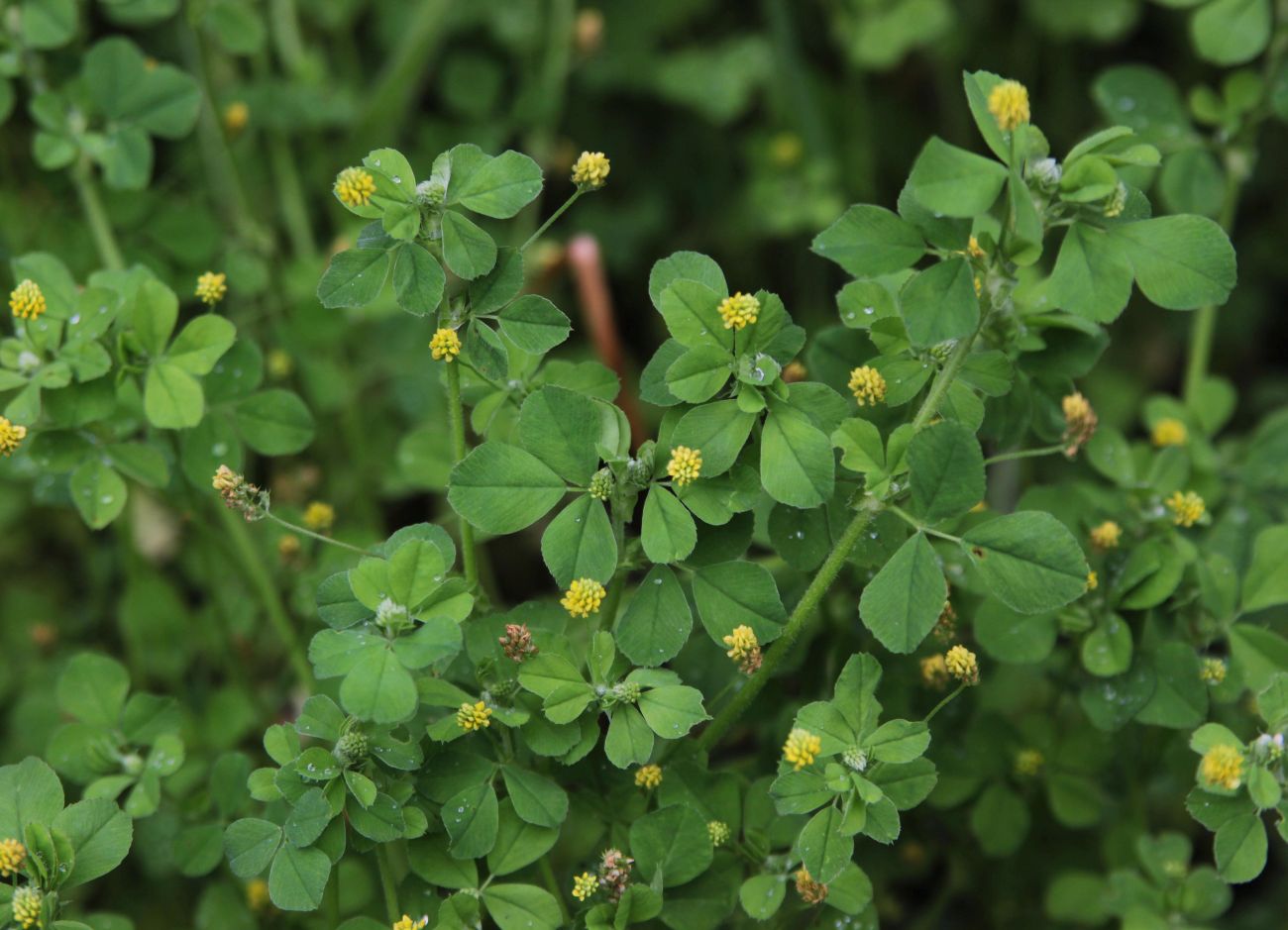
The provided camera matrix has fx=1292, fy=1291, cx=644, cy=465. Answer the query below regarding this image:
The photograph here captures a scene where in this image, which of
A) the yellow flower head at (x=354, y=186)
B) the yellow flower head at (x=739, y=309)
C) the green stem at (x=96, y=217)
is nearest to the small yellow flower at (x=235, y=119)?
the green stem at (x=96, y=217)

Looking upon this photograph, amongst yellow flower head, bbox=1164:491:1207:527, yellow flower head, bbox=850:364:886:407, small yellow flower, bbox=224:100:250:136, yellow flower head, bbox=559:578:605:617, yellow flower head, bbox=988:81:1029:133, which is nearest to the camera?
yellow flower head, bbox=988:81:1029:133

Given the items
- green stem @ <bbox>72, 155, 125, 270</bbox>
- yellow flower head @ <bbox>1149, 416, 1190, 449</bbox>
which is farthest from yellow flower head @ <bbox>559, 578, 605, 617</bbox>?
green stem @ <bbox>72, 155, 125, 270</bbox>

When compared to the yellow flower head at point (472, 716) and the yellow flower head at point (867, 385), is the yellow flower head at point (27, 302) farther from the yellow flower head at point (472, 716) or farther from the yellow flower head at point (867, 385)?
the yellow flower head at point (867, 385)

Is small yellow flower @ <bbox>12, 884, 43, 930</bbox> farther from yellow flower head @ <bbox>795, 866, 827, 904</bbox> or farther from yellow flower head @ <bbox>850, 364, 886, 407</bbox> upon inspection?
yellow flower head @ <bbox>850, 364, 886, 407</bbox>

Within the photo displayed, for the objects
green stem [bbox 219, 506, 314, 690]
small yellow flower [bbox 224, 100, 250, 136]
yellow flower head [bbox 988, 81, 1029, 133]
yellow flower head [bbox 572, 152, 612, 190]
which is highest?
yellow flower head [bbox 988, 81, 1029, 133]

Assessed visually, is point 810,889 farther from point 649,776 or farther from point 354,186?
point 354,186

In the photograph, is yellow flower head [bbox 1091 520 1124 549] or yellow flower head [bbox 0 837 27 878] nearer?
yellow flower head [bbox 0 837 27 878]
